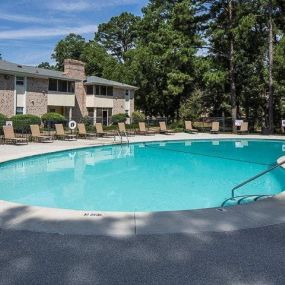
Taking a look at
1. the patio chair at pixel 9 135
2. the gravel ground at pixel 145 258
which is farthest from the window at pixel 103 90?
the gravel ground at pixel 145 258

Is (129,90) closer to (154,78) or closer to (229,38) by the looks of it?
(154,78)

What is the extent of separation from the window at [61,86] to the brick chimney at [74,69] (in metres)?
1.09

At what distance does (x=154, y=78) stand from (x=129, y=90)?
3.00m

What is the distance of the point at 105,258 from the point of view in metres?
4.29

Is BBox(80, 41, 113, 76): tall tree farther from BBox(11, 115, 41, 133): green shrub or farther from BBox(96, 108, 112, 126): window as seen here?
BBox(11, 115, 41, 133): green shrub

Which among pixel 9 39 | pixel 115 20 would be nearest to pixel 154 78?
pixel 9 39

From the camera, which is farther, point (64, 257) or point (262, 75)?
point (262, 75)

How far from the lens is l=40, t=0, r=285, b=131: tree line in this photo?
99.2ft

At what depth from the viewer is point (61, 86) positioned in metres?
33.6

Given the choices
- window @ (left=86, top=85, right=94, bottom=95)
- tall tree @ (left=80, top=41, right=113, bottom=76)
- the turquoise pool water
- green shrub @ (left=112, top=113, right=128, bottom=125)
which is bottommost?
the turquoise pool water

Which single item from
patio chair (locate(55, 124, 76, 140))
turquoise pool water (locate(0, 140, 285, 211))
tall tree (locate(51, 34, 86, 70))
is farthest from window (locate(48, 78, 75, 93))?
tall tree (locate(51, 34, 86, 70))

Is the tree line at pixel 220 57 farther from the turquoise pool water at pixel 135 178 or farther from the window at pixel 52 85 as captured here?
the turquoise pool water at pixel 135 178

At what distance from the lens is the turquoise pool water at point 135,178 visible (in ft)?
31.0

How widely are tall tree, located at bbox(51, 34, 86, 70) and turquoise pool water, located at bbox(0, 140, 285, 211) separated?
43216mm
